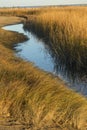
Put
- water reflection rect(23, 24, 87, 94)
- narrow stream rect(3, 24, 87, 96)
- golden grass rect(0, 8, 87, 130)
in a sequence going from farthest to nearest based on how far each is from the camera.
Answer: water reflection rect(23, 24, 87, 94), narrow stream rect(3, 24, 87, 96), golden grass rect(0, 8, 87, 130)

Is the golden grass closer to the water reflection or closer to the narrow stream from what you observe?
the narrow stream

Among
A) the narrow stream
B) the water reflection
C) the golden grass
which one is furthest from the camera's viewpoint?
the water reflection

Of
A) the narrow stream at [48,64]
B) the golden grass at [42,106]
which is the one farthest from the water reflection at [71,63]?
the golden grass at [42,106]

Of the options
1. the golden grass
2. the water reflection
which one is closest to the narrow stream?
the water reflection

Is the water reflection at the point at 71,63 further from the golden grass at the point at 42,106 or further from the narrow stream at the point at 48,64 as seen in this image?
the golden grass at the point at 42,106

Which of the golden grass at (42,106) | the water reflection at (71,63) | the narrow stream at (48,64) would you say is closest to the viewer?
the golden grass at (42,106)

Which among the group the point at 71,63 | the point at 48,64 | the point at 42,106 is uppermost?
the point at 42,106

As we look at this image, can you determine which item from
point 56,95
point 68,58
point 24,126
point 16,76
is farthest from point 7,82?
point 68,58

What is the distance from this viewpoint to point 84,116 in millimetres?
5352

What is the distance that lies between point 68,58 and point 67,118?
5409 millimetres

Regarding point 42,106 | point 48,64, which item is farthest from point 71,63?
point 42,106

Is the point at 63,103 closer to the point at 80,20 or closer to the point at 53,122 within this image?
the point at 53,122

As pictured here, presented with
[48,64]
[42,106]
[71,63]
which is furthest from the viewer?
[48,64]

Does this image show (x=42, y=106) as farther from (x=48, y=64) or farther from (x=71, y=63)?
(x=48, y=64)
